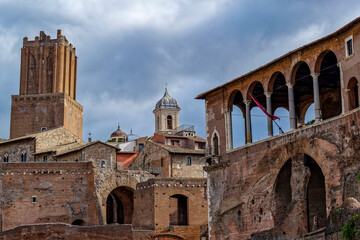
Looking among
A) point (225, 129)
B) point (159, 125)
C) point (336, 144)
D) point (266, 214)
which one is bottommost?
point (266, 214)

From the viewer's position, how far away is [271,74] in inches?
1297

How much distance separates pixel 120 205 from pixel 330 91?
22371mm

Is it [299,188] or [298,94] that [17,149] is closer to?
[298,94]

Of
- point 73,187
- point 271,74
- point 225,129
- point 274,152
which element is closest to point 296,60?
point 271,74

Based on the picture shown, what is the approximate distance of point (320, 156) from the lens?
2856cm

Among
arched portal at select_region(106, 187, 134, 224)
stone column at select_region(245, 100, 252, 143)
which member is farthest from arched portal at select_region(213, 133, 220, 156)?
arched portal at select_region(106, 187, 134, 224)

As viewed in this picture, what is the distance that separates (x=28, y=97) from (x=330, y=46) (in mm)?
41596

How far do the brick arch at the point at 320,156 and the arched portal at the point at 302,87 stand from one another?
3342mm

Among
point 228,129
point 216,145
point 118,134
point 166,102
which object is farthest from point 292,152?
point 118,134

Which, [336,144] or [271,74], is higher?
[271,74]

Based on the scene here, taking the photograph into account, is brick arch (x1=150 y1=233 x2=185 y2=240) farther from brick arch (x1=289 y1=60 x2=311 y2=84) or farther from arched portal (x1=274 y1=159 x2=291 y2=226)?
brick arch (x1=289 y1=60 x2=311 y2=84)

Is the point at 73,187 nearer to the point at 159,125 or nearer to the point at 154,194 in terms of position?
the point at 154,194

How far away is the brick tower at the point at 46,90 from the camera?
64.5 m

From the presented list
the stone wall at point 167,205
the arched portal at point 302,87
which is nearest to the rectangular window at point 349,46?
the arched portal at point 302,87
